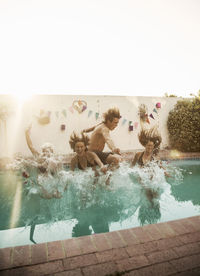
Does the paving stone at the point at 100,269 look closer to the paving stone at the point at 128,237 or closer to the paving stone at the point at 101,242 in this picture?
the paving stone at the point at 101,242

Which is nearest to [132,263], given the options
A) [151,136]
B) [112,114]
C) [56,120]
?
[112,114]

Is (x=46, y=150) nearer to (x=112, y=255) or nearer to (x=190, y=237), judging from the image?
(x=112, y=255)

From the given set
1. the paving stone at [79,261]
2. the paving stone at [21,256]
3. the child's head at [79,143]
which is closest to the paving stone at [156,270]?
the paving stone at [79,261]

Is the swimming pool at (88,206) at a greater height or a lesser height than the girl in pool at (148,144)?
lesser

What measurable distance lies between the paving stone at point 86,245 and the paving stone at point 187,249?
2.91ft

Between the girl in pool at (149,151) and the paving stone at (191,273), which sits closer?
the paving stone at (191,273)

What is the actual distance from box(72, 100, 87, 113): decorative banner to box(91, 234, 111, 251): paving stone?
8.43 m

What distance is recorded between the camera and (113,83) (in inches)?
416

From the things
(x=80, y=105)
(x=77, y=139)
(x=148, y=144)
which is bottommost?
(x=148, y=144)

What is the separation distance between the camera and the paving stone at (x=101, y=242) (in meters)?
2.38

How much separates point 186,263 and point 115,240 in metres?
0.79

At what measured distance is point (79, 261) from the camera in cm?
215

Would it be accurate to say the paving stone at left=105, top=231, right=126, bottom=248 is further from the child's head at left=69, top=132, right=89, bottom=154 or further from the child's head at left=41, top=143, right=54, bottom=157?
the child's head at left=41, top=143, right=54, bottom=157

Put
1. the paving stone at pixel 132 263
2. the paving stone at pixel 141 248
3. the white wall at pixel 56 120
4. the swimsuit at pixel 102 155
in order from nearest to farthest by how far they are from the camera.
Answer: the paving stone at pixel 132 263
the paving stone at pixel 141 248
the swimsuit at pixel 102 155
the white wall at pixel 56 120
